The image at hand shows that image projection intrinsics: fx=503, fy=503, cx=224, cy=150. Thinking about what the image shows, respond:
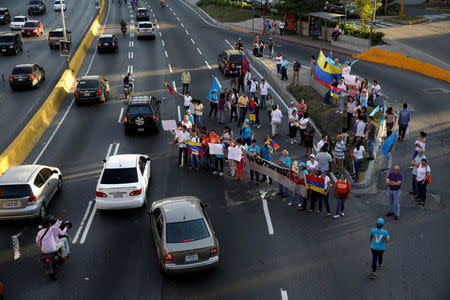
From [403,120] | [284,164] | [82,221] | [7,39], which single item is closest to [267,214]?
[284,164]

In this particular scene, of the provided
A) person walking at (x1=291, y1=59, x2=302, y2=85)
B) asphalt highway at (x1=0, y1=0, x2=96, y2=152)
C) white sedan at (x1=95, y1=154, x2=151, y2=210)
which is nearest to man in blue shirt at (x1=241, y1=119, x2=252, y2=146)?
white sedan at (x1=95, y1=154, x2=151, y2=210)

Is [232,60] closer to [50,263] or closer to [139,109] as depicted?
[139,109]

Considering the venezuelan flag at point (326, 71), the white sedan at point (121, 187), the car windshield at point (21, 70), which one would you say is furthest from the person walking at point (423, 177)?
the car windshield at point (21, 70)

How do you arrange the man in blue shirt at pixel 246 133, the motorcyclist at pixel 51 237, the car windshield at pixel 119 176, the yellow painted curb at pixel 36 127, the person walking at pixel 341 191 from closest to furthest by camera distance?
the motorcyclist at pixel 51 237 → the person walking at pixel 341 191 → the car windshield at pixel 119 176 → the man in blue shirt at pixel 246 133 → the yellow painted curb at pixel 36 127

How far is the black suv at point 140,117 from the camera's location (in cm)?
2475

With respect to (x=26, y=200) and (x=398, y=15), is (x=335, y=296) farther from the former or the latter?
(x=398, y=15)

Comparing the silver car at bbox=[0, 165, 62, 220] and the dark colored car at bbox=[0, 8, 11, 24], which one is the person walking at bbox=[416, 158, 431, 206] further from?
the dark colored car at bbox=[0, 8, 11, 24]

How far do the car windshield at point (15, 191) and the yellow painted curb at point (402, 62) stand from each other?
2771 centimetres

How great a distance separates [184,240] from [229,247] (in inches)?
86.9

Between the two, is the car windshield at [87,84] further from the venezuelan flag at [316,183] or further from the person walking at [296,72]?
the venezuelan flag at [316,183]

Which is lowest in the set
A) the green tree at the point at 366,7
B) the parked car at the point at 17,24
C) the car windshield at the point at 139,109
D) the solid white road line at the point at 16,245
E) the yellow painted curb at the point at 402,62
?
the solid white road line at the point at 16,245

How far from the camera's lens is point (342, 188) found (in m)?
15.9

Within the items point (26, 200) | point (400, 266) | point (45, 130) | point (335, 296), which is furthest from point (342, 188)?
point (45, 130)

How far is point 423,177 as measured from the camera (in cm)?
1666
